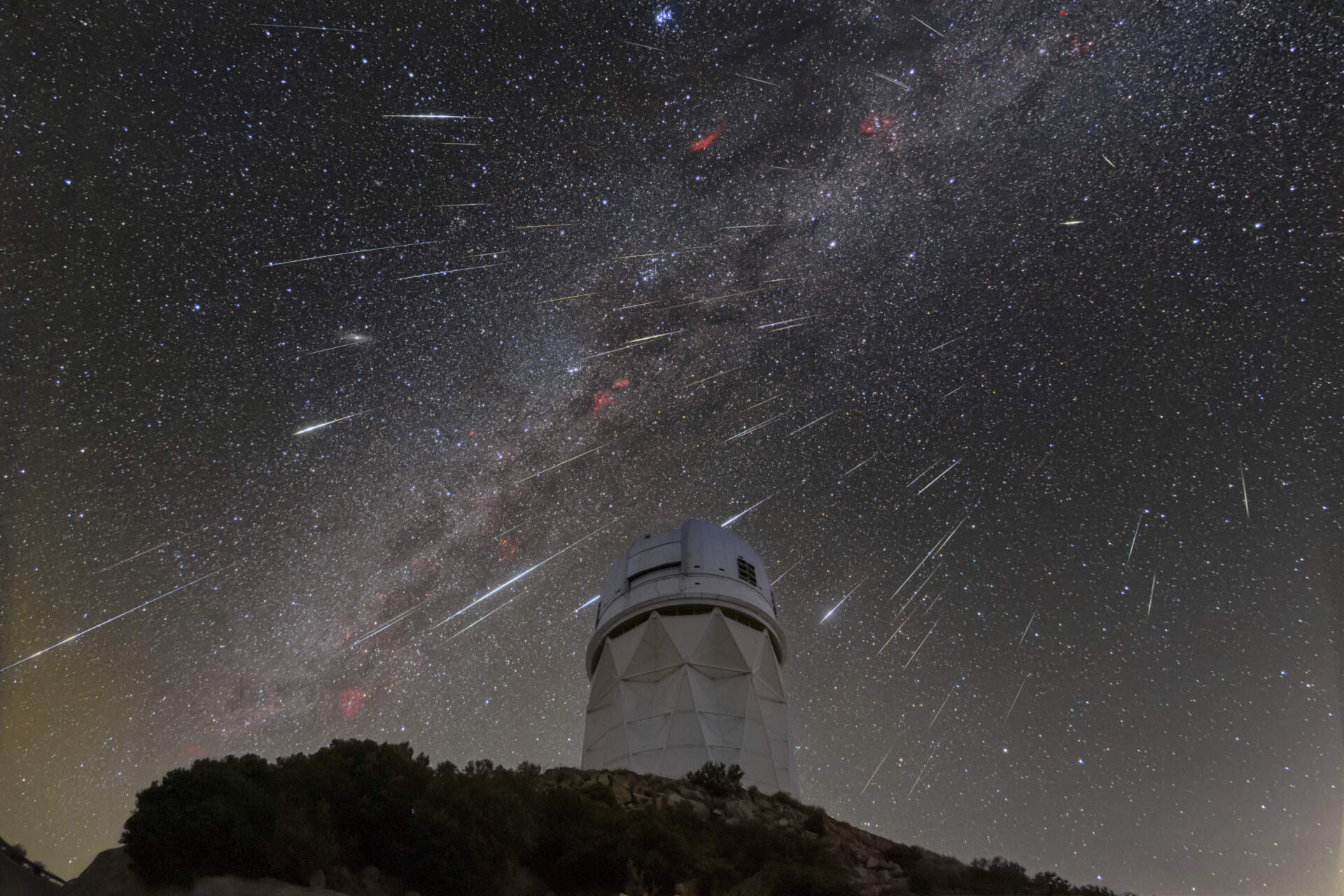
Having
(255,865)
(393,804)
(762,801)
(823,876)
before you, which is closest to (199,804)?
(255,865)

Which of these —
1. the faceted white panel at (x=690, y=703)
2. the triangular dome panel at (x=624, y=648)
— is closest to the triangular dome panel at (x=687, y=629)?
the faceted white panel at (x=690, y=703)

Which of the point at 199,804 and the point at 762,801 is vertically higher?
the point at 762,801

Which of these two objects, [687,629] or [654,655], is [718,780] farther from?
[687,629]

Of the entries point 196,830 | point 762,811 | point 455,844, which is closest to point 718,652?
point 762,811

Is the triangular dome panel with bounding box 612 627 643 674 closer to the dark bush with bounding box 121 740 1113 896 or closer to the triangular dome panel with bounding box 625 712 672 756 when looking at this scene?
the triangular dome panel with bounding box 625 712 672 756

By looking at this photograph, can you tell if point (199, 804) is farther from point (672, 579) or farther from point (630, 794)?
point (672, 579)

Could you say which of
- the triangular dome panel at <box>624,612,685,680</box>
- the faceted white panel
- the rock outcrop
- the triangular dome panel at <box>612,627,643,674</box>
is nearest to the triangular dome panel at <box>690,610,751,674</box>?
the faceted white panel
